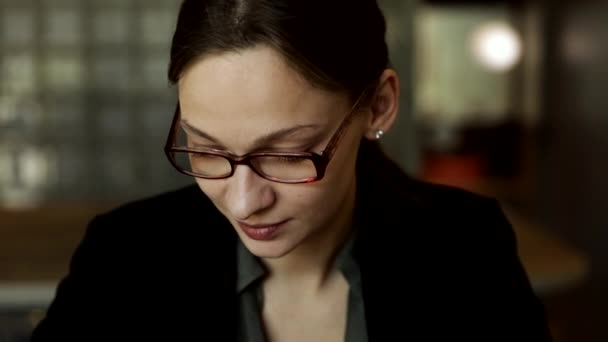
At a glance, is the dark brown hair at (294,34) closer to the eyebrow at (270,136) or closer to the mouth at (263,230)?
the eyebrow at (270,136)

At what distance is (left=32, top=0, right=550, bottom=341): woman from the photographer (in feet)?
3.38

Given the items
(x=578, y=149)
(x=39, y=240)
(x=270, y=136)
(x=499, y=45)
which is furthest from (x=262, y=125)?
(x=499, y=45)

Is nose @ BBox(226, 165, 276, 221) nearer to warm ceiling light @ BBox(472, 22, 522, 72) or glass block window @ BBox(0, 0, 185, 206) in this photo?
glass block window @ BBox(0, 0, 185, 206)

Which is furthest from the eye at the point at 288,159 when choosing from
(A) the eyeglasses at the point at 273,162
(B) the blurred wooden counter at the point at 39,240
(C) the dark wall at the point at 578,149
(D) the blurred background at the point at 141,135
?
(C) the dark wall at the point at 578,149

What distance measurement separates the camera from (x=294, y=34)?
3.36ft

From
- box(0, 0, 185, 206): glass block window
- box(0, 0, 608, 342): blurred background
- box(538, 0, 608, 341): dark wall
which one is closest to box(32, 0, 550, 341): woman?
box(0, 0, 608, 342): blurred background

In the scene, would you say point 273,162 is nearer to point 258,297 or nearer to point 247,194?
point 247,194

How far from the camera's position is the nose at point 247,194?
103cm

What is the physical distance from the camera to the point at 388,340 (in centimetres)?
126

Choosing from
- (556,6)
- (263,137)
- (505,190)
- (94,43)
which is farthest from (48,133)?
(505,190)

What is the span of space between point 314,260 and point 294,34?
438mm

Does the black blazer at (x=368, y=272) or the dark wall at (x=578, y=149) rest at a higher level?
the black blazer at (x=368, y=272)

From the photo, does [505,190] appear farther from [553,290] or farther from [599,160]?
[553,290]

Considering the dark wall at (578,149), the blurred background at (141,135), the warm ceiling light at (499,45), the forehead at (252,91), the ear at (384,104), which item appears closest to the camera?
the forehead at (252,91)
